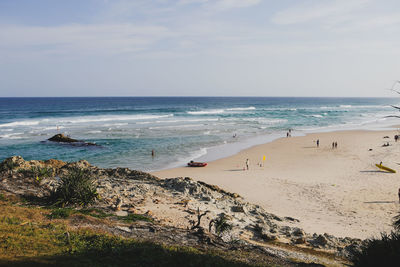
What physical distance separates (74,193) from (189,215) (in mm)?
4796

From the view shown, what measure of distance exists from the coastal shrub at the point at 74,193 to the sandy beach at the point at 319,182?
27.6 feet

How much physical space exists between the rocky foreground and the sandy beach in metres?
1.96

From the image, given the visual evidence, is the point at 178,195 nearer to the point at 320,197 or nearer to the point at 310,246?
the point at 310,246

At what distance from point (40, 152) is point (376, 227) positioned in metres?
30.2

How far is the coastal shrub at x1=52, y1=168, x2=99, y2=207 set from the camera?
39.4 feet

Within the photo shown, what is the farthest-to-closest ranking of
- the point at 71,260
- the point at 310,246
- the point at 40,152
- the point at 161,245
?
the point at 40,152
the point at 310,246
the point at 161,245
the point at 71,260

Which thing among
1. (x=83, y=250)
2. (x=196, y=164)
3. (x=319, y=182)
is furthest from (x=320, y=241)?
(x=196, y=164)

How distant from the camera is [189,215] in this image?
1231 centimetres

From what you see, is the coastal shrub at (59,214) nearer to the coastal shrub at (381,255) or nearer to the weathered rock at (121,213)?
the weathered rock at (121,213)

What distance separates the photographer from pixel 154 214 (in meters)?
12.0

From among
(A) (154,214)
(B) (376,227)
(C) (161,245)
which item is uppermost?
(C) (161,245)

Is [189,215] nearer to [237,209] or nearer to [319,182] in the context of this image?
[237,209]

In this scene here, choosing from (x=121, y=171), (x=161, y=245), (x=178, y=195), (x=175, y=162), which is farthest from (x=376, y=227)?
(x=175, y=162)

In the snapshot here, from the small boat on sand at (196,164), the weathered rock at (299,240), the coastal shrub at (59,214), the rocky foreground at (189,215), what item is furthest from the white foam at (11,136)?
the weathered rock at (299,240)
